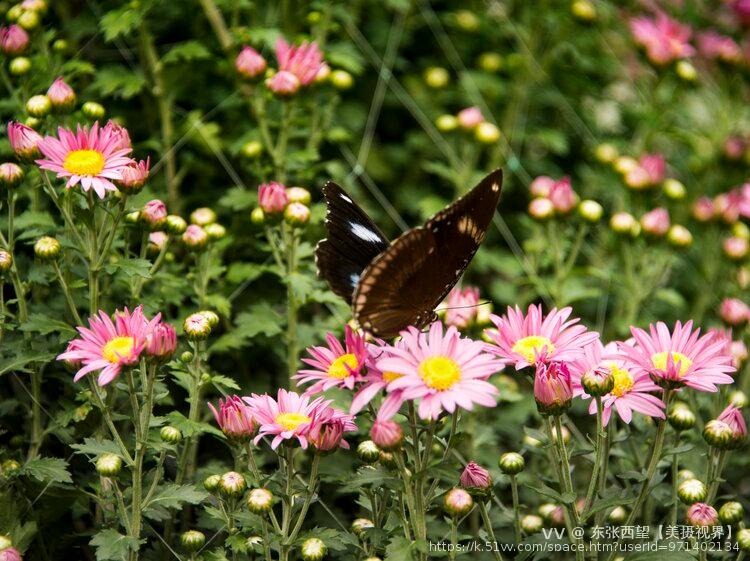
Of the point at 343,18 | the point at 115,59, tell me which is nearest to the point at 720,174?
the point at 343,18

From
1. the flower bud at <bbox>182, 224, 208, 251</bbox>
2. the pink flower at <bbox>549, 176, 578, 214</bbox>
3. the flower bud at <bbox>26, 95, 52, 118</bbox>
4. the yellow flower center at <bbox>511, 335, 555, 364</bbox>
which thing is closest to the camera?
the yellow flower center at <bbox>511, 335, 555, 364</bbox>


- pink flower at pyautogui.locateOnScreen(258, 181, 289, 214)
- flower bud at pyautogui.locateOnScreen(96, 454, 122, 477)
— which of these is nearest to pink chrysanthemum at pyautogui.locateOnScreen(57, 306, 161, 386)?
flower bud at pyautogui.locateOnScreen(96, 454, 122, 477)

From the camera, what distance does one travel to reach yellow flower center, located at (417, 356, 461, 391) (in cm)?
161

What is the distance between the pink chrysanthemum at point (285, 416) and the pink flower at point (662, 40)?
2.46 m

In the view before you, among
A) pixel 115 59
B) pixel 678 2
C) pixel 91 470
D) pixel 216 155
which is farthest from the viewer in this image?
pixel 678 2

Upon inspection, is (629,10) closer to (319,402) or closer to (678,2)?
(678,2)

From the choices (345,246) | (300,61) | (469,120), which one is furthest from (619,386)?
(469,120)

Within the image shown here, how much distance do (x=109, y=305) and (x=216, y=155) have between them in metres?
0.94

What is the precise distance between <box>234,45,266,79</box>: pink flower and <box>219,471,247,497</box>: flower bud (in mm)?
1412

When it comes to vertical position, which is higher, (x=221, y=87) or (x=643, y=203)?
(x=221, y=87)

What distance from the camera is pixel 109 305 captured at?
2.40 m

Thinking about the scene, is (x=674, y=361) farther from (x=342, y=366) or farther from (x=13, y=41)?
(x=13, y=41)

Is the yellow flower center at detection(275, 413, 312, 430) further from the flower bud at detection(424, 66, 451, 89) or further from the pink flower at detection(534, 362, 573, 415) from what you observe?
the flower bud at detection(424, 66, 451, 89)

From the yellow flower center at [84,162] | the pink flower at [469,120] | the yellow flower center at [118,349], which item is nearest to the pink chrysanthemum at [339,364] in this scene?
the yellow flower center at [118,349]
